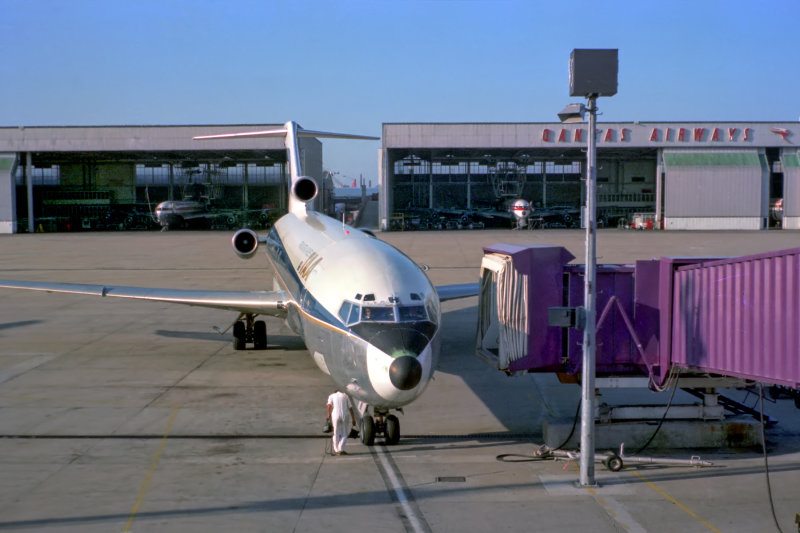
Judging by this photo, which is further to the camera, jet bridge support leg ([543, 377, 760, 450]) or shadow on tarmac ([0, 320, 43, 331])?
shadow on tarmac ([0, 320, 43, 331])

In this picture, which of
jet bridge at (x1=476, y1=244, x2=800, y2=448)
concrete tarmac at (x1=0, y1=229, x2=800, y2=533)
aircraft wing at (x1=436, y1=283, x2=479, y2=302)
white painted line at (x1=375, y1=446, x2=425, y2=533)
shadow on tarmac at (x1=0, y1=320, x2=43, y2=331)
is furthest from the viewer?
shadow on tarmac at (x1=0, y1=320, x2=43, y2=331)

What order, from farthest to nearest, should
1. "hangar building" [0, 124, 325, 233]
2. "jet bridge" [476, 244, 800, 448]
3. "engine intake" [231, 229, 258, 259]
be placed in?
"hangar building" [0, 124, 325, 233] → "engine intake" [231, 229, 258, 259] → "jet bridge" [476, 244, 800, 448]

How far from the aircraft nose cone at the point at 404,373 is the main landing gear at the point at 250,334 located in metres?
11.5

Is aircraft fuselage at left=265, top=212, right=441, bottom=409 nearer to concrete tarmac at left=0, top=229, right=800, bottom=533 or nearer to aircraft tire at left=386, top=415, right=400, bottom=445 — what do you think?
aircraft tire at left=386, top=415, right=400, bottom=445

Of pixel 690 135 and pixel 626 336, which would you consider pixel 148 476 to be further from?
pixel 690 135

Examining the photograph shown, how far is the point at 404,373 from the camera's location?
12.2m

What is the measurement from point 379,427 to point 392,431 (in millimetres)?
310

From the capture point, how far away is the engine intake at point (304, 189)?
2572 cm

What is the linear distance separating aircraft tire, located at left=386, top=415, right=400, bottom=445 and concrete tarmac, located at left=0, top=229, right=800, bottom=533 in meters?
0.30

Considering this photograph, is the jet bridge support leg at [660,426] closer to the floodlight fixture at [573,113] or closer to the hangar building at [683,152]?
the floodlight fixture at [573,113]

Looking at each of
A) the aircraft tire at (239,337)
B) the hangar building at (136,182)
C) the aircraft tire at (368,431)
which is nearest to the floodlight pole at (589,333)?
the aircraft tire at (368,431)

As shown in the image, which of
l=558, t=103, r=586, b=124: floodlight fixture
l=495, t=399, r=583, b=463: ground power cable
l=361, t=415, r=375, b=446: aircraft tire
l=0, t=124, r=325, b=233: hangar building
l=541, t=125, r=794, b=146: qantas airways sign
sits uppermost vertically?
l=541, t=125, r=794, b=146: qantas airways sign

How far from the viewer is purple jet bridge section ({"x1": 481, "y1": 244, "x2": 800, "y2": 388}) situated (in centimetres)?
1084

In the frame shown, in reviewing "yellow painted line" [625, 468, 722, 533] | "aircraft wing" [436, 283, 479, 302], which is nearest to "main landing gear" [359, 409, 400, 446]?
"yellow painted line" [625, 468, 722, 533]
